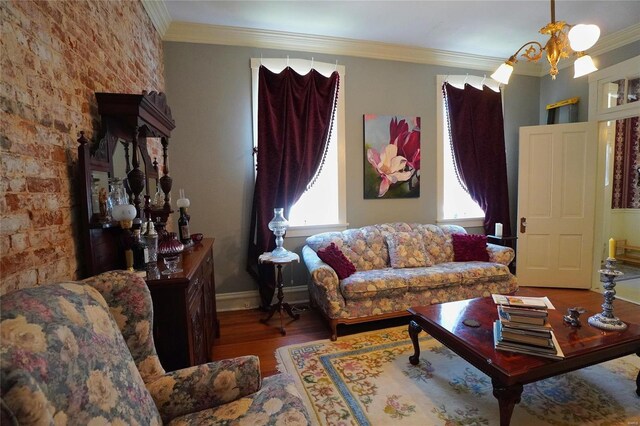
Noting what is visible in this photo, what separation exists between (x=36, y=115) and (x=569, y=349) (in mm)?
2843

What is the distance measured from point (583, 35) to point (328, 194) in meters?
2.63

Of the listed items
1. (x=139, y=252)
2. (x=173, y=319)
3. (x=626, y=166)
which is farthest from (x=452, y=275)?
(x=626, y=166)

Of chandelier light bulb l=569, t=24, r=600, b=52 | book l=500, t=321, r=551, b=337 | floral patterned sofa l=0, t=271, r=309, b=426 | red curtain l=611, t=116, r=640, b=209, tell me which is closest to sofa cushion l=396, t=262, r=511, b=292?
book l=500, t=321, r=551, b=337

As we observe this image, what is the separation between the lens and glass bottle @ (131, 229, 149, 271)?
174 cm

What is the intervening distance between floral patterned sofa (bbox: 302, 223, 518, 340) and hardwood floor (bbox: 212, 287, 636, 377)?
194 mm

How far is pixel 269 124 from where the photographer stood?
3477 mm

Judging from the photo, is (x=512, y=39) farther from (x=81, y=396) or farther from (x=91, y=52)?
(x=81, y=396)

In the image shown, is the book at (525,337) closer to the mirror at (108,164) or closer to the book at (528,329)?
the book at (528,329)

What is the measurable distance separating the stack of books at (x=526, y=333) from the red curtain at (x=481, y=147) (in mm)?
2660

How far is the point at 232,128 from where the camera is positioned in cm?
350

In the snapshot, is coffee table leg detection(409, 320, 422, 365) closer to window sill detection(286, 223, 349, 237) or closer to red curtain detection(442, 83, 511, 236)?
window sill detection(286, 223, 349, 237)

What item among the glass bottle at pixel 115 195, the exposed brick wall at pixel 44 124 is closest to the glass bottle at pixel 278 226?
the glass bottle at pixel 115 195

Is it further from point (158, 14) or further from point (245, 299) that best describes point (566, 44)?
point (245, 299)

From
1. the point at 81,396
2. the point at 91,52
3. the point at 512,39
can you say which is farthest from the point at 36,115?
the point at 512,39
